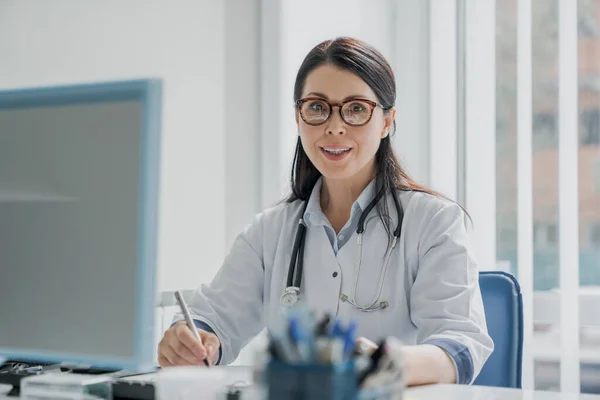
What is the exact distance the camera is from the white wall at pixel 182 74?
6.32 feet

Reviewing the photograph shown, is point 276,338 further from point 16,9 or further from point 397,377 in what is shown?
point 16,9

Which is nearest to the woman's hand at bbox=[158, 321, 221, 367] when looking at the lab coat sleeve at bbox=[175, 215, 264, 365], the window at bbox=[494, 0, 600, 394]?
the lab coat sleeve at bbox=[175, 215, 264, 365]

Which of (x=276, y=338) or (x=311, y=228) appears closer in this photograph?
(x=276, y=338)

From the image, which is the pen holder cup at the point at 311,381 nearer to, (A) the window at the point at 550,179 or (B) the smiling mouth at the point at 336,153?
(B) the smiling mouth at the point at 336,153

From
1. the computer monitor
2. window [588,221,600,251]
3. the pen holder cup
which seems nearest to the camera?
the pen holder cup

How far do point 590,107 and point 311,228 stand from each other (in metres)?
1.28

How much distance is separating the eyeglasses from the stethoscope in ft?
0.57

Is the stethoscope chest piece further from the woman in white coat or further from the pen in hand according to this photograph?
the pen in hand

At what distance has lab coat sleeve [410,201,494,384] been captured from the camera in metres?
1.37

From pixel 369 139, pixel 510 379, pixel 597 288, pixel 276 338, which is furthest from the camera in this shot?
pixel 597 288

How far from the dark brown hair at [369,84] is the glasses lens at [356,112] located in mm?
49

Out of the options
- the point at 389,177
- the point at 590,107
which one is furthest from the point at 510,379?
the point at 590,107

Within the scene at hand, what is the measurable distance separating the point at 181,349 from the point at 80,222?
0.48 metres

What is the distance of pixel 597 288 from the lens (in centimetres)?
251
